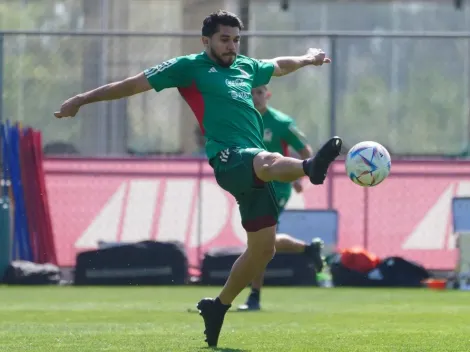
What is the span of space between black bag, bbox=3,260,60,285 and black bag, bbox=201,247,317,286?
1945 mm

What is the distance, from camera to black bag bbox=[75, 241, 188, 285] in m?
16.1

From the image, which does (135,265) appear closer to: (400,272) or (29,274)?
(29,274)

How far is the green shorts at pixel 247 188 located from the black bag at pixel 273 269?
25.7 feet

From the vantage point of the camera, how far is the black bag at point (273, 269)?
15883mm

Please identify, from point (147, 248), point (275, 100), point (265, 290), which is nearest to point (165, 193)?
point (147, 248)

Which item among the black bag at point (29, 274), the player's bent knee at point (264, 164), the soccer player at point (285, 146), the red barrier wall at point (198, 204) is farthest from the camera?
the red barrier wall at point (198, 204)

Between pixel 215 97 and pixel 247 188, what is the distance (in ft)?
2.34

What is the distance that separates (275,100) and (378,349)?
15.9 meters

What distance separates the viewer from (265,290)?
15.1 meters

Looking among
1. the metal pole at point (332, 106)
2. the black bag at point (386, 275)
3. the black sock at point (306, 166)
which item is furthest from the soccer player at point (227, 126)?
the metal pole at point (332, 106)

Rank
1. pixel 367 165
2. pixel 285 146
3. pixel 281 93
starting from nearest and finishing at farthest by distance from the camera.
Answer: pixel 367 165
pixel 285 146
pixel 281 93

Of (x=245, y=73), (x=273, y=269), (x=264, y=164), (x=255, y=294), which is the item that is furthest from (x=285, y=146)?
(x=264, y=164)

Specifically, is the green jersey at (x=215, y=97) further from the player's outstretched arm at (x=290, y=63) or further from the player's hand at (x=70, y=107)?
the player's outstretched arm at (x=290, y=63)

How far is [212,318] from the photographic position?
807cm
